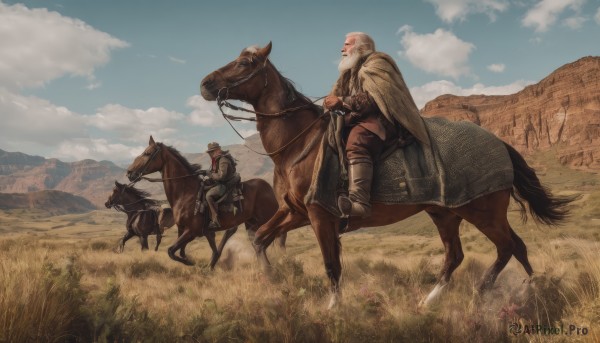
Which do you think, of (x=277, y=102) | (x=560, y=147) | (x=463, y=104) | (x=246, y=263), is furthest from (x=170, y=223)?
(x=463, y=104)

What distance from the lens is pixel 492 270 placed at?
4.82 metres

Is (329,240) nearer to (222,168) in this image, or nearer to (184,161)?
(222,168)

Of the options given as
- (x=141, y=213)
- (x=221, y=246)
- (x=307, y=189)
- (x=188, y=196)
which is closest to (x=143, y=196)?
(x=141, y=213)

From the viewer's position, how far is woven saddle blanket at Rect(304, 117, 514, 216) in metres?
4.44

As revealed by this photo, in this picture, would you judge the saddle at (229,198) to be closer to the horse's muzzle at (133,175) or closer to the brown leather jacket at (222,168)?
the brown leather jacket at (222,168)

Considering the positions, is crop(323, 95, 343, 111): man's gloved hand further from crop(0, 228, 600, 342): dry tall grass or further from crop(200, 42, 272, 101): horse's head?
crop(0, 228, 600, 342): dry tall grass

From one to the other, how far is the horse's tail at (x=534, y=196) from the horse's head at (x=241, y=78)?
3441 mm

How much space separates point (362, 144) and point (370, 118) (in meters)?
0.38

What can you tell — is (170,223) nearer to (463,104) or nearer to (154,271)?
(154,271)

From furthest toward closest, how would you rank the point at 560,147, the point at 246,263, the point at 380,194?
the point at 560,147 → the point at 246,263 → the point at 380,194

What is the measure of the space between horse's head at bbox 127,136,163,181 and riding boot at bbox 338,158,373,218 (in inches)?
287

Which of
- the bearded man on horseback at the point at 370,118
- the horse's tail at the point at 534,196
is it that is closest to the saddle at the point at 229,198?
the bearded man on horseback at the point at 370,118

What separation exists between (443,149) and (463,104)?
17621cm

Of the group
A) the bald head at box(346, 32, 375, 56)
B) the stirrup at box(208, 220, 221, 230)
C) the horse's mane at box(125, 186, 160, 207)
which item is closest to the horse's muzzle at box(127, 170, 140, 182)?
the stirrup at box(208, 220, 221, 230)
